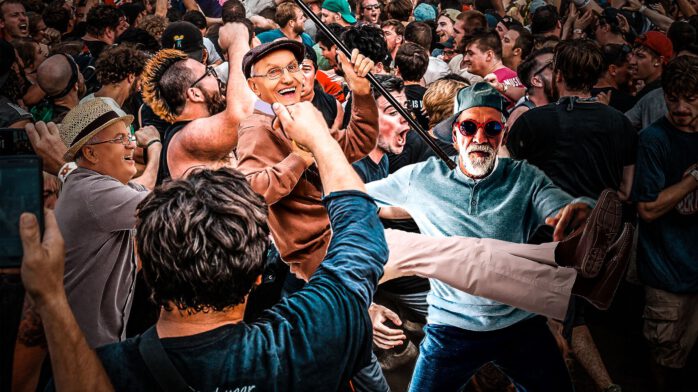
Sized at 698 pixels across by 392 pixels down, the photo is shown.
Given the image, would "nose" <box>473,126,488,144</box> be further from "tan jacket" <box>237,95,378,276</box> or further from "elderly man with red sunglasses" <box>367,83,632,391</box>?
"tan jacket" <box>237,95,378,276</box>

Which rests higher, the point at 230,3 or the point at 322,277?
the point at 230,3

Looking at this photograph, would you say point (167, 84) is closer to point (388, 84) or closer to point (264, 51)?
point (264, 51)

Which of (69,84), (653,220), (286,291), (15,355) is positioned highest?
(69,84)

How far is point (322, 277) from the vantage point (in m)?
1.84

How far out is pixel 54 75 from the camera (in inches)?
130

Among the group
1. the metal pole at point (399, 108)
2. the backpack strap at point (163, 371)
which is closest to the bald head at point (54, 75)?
the metal pole at point (399, 108)

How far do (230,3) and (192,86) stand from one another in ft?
2.60

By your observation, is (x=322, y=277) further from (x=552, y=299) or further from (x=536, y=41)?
(x=536, y=41)

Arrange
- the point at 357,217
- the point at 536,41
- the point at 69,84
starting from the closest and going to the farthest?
the point at 357,217 → the point at 69,84 → the point at 536,41

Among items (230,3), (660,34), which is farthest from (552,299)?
(660,34)

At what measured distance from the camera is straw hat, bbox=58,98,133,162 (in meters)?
2.58

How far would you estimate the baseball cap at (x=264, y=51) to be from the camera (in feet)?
8.83

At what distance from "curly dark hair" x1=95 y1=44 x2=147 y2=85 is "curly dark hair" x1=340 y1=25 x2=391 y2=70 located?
880 millimetres

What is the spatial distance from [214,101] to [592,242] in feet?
5.06
